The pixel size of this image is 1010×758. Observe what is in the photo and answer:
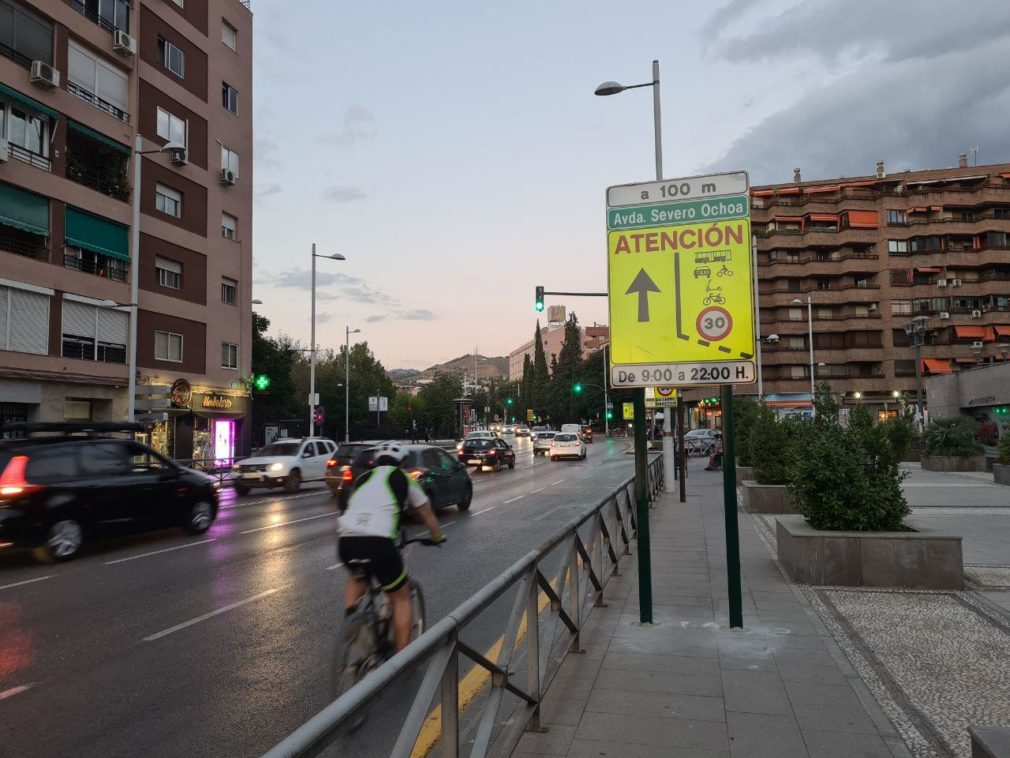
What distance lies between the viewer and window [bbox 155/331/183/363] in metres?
28.0

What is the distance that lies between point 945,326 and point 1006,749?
73.2 m

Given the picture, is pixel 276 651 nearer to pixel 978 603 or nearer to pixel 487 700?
pixel 487 700

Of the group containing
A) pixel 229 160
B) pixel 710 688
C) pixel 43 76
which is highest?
pixel 229 160

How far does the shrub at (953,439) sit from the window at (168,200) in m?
30.0

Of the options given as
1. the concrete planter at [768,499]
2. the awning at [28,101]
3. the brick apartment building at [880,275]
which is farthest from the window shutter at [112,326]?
the brick apartment building at [880,275]

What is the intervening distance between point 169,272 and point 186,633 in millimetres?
25530

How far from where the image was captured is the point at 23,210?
22141 mm

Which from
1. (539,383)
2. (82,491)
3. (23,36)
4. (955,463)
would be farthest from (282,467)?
(539,383)

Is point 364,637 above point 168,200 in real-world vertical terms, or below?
below

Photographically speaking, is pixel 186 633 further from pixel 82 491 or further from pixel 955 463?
pixel 955 463

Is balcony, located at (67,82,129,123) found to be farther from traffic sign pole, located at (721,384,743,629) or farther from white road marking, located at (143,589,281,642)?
traffic sign pole, located at (721,384,743,629)

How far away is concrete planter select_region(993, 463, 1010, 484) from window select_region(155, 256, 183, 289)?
28.9 meters

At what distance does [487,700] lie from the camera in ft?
11.6

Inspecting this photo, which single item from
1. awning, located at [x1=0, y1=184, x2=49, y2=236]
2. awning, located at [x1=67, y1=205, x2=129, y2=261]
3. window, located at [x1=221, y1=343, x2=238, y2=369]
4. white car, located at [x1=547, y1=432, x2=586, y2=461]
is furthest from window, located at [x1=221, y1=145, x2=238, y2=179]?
white car, located at [x1=547, y1=432, x2=586, y2=461]
